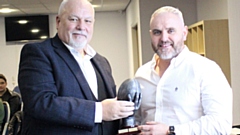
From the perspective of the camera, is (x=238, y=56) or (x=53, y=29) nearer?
(x=238, y=56)

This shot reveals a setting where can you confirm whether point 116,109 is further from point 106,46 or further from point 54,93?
point 106,46

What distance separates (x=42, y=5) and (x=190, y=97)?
18.8 feet

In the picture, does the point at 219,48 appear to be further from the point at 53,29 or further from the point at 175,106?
the point at 53,29

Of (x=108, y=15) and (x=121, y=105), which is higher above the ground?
(x=108, y=15)


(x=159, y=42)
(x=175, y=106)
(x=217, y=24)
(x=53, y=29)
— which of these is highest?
(x=53, y=29)

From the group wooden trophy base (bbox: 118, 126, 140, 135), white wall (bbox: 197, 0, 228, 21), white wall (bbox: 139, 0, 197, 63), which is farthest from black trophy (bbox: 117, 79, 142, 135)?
white wall (bbox: 139, 0, 197, 63)

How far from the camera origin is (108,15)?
330 inches

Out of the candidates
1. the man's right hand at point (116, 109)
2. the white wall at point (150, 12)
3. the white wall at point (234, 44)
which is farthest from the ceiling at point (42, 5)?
the man's right hand at point (116, 109)

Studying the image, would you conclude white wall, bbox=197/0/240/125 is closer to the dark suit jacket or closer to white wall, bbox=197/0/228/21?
white wall, bbox=197/0/228/21

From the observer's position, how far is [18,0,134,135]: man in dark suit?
56.9 inches

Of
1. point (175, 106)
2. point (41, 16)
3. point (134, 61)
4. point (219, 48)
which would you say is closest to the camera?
point (175, 106)

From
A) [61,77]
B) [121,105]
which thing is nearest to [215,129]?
[121,105]

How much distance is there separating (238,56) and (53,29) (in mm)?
5449

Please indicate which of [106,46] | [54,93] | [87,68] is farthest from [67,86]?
[106,46]
